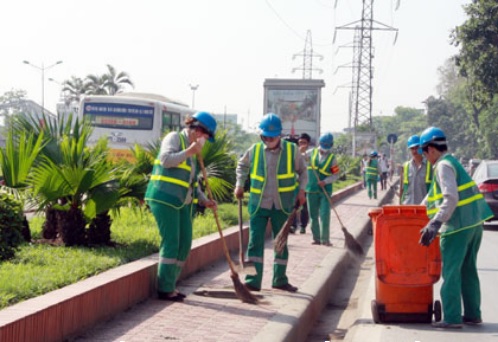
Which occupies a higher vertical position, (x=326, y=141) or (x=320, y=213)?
(x=326, y=141)

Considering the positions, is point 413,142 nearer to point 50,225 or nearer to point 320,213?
point 320,213

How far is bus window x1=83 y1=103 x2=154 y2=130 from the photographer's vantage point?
97.9 ft

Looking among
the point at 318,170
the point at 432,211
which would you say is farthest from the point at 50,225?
the point at 318,170

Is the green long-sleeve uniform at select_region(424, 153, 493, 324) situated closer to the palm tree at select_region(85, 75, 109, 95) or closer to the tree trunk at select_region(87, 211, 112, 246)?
the tree trunk at select_region(87, 211, 112, 246)

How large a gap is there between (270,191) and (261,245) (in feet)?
1.78

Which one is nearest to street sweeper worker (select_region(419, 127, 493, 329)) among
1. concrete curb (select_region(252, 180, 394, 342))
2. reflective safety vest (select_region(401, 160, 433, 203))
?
concrete curb (select_region(252, 180, 394, 342))

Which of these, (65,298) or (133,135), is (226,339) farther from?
(133,135)

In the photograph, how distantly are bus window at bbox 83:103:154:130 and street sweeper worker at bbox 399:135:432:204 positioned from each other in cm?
1956

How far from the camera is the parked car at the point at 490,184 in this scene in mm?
19578

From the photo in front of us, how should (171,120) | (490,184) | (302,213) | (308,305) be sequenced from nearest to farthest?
(308,305), (302,213), (490,184), (171,120)

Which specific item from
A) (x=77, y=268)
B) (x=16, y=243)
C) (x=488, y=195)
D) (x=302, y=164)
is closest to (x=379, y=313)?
(x=302, y=164)

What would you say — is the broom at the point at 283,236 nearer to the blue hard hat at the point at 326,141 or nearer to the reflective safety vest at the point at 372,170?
the blue hard hat at the point at 326,141

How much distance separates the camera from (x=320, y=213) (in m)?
13.9

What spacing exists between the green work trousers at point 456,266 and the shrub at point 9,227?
12.3ft
